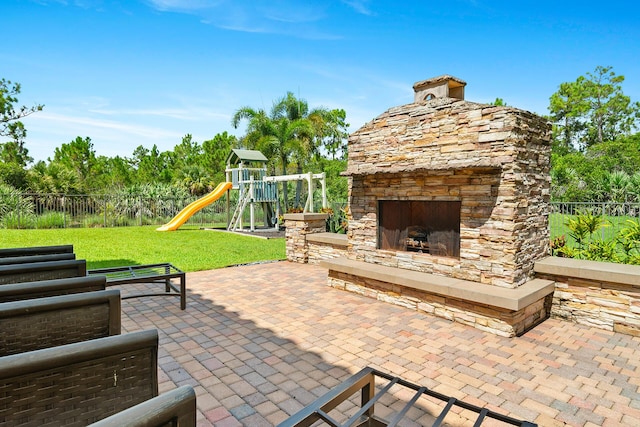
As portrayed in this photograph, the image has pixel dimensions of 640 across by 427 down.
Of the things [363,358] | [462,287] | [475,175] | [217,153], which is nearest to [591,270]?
[462,287]

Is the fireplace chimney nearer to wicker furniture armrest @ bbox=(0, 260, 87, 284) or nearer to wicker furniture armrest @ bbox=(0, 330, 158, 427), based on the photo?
wicker furniture armrest @ bbox=(0, 260, 87, 284)

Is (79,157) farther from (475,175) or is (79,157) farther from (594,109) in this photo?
(594,109)

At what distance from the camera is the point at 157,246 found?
11.5m

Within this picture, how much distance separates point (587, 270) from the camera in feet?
15.8

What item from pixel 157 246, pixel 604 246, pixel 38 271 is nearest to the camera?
pixel 38 271

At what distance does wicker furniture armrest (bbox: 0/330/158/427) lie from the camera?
4.87ft

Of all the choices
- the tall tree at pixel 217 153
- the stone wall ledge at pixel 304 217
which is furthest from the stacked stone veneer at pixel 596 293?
the tall tree at pixel 217 153

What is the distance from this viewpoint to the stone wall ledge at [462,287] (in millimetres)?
4480

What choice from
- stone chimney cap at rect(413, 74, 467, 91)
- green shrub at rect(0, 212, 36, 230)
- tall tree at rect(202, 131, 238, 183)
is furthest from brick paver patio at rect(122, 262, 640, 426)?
tall tree at rect(202, 131, 238, 183)

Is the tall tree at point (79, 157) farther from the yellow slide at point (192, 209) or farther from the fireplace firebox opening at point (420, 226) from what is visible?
the fireplace firebox opening at point (420, 226)

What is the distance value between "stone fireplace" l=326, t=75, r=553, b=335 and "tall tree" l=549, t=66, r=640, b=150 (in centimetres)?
3892

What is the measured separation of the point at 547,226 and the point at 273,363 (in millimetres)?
4593

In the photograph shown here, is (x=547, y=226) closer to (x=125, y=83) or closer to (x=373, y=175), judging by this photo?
(x=373, y=175)

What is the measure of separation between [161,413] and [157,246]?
37.0 ft
